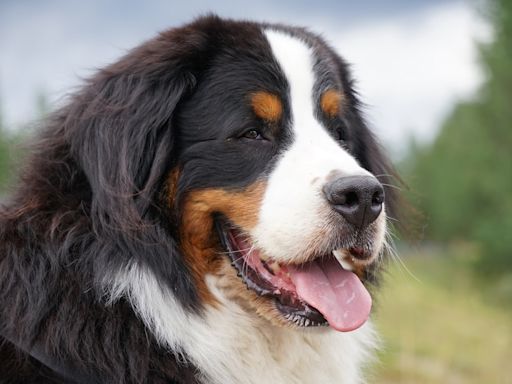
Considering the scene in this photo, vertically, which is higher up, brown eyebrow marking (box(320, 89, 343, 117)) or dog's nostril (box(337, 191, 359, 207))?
brown eyebrow marking (box(320, 89, 343, 117))

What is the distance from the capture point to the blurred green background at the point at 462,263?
555cm

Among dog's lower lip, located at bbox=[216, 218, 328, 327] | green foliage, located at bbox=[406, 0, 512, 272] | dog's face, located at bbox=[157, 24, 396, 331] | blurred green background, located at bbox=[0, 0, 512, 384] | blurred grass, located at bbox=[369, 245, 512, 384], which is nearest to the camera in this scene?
dog's face, located at bbox=[157, 24, 396, 331]

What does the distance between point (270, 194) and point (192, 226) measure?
371mm

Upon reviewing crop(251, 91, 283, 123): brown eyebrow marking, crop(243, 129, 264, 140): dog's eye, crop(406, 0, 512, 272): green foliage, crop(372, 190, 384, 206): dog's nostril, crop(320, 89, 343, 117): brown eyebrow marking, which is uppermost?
crop(251, 91, 283, 123): brown eyebrow marking

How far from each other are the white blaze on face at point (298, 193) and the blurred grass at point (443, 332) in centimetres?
95

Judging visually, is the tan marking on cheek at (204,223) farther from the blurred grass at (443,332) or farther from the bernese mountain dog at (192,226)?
the blurred grass at (443,332)

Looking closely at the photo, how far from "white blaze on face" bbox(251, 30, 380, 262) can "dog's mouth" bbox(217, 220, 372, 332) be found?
11 cm

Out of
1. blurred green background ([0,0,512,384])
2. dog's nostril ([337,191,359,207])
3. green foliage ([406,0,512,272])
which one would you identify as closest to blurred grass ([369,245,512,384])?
blurred green background ([0,0,512,384])

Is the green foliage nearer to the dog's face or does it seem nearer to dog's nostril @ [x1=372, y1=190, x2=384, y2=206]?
the dog's face

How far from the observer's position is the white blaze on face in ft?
10.3

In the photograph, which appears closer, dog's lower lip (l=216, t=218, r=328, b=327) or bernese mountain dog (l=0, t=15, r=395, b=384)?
bernese mountain dog (l=0, t=15, r=395, b=384)

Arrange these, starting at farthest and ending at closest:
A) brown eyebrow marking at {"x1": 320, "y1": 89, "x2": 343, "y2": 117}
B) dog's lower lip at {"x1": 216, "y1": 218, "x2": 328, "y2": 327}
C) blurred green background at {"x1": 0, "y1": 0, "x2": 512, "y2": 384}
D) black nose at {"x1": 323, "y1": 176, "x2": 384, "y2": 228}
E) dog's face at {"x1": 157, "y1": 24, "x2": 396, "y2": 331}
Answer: blurred green background at {"x1": 0, "y1": 0, "x2": 512, "y2": 384} < brown eyebrow marking at {"x1": 320, "y1": 89, "x2": 343, "y2": 117} < dog's lower lip at {"x1": 216, "y1": 218, "x2": 328, "y2": 327} < dog's face at {"x1": 157, "y1": 24, "x2": 396, "y2": 331} < black nose at {"x1": 323, "y1": 176, "x2": 384, "y2": 228}

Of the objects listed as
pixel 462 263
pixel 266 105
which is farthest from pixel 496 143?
pixel 266 105

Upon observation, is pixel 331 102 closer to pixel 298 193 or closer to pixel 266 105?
pixel 266 105
